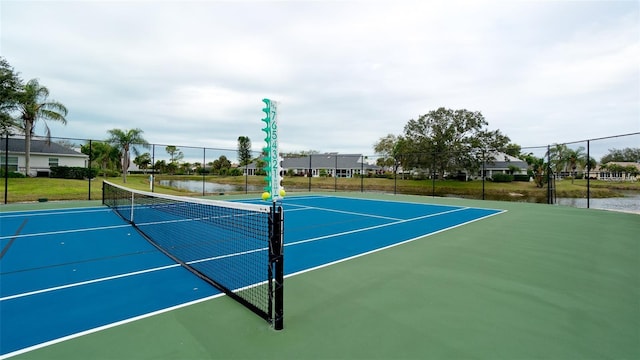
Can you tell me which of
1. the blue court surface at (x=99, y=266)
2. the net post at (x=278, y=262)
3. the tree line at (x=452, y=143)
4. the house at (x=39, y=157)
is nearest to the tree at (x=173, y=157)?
the blue court surface at (x=99, y=266)

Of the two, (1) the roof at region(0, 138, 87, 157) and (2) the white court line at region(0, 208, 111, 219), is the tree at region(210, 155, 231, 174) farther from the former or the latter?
(1) the roof at region(0, 138, 87, 157)

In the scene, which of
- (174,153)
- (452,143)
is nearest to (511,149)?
(452,143)

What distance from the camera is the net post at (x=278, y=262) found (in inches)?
103

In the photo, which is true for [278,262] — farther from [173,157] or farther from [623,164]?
[623,164]

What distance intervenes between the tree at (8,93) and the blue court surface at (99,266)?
47.1ft

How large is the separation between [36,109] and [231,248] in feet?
78.9

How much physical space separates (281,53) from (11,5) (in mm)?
8429

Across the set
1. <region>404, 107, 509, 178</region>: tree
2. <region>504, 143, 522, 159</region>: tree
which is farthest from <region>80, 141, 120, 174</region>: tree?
<region>504, 143, 522, 159</region>: tree

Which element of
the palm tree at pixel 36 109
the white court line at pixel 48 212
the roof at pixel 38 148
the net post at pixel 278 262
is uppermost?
the palm tree at pixel 36 109

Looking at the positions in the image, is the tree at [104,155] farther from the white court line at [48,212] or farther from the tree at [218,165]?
the white court line at [48,212]

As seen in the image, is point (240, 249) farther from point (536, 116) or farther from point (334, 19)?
Result: point (536, 116)

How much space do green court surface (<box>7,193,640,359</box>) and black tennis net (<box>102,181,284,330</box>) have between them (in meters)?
0.30

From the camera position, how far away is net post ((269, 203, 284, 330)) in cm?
261

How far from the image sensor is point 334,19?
413 inches
